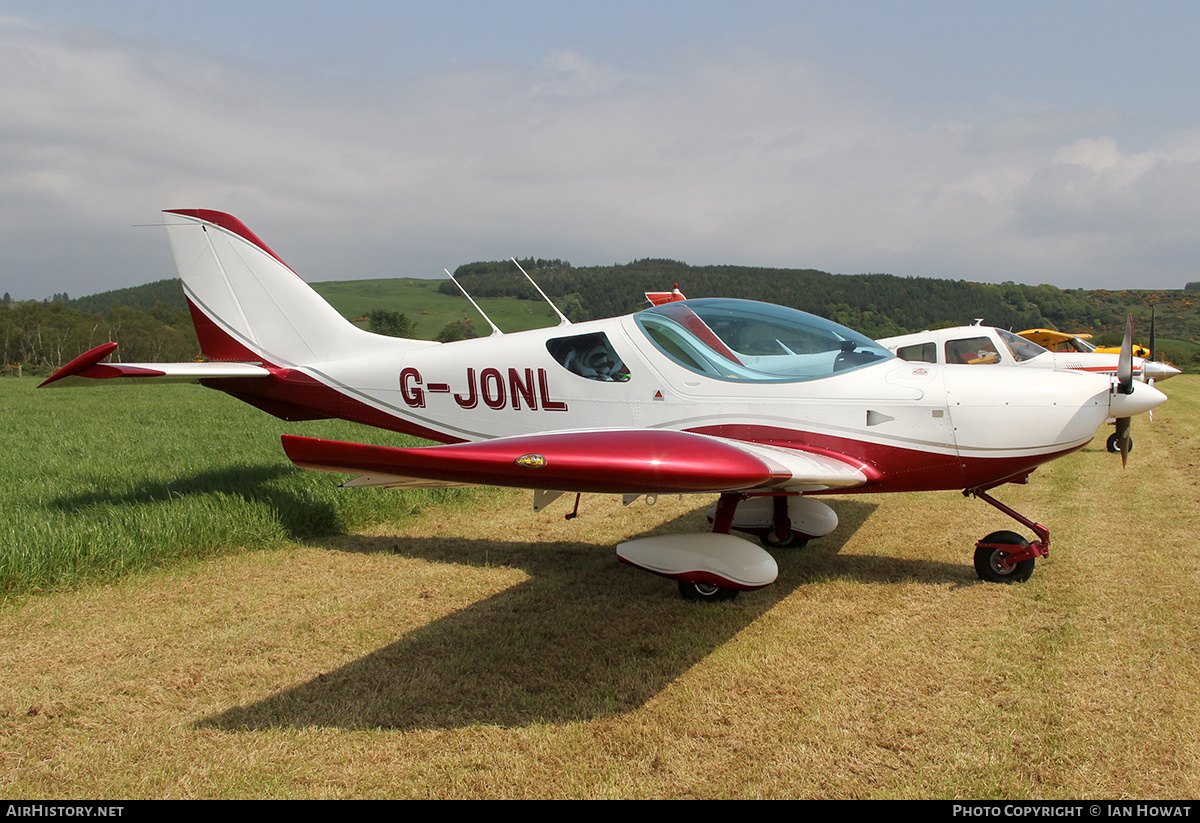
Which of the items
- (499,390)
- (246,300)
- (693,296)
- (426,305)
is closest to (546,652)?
(499,390)

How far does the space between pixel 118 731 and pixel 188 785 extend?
70cm

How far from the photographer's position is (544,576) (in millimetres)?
5371

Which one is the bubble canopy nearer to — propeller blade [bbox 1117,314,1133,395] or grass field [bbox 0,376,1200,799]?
propeller blade [bbox 1117,314,1133,395]

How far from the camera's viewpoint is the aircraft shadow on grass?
132 inches

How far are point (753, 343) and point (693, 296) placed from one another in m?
74.6

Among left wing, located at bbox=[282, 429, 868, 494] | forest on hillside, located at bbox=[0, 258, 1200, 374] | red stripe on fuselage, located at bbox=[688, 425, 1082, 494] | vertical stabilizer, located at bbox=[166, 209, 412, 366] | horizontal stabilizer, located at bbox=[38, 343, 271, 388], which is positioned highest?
forest on hillside, located at bbox=[0, 258, 1200, 374]

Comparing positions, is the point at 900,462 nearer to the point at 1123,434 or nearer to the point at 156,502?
the point at 1123,434

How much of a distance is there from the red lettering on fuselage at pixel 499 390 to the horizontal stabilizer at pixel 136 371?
1.82 meters

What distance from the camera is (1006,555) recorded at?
489 cm

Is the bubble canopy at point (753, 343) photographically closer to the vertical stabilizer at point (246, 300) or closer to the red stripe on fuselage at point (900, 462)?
the red stripe on fuselage at point (900, 462)

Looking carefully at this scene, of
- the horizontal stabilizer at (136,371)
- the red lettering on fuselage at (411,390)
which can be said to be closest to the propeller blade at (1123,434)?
the red lettering on fuselage at (411,390)

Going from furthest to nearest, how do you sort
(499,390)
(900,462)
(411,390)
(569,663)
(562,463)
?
(411,390)
(499,390)
(900,462)
(569,663)
(562,463)

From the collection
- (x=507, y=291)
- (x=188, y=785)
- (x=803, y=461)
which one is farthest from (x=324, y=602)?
(x=507, y=291)

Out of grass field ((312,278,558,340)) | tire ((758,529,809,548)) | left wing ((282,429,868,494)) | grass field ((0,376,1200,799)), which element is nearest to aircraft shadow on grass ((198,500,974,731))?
grass field ((0,376,1200,799))
